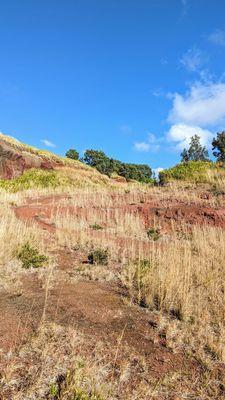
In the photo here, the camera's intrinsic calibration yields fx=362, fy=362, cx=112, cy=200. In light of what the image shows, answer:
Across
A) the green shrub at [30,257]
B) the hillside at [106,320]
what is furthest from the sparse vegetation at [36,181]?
the green shrub at [30,257]

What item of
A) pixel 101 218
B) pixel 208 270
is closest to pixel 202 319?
pixel 208 270

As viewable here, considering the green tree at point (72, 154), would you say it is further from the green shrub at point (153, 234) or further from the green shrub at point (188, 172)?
the green shrub at point (153, 234)

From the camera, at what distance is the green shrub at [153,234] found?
1299 centimetres

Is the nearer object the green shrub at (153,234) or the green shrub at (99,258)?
the green shrub at (99,258)

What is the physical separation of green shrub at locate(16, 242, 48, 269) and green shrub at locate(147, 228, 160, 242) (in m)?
5.06

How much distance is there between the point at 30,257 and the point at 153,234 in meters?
6.28

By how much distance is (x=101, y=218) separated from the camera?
16.1 m

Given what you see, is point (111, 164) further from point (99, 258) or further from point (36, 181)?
point (99, 258)

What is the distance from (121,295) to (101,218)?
960cm

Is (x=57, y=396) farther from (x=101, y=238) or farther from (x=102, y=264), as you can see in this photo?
(x=101, y=238)

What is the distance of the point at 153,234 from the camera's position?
1377cm

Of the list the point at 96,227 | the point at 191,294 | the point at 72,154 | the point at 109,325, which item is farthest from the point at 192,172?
the point at 72,154

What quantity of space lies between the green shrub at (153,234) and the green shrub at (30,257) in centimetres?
506

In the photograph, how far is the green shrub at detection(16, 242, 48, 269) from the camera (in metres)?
8.14
